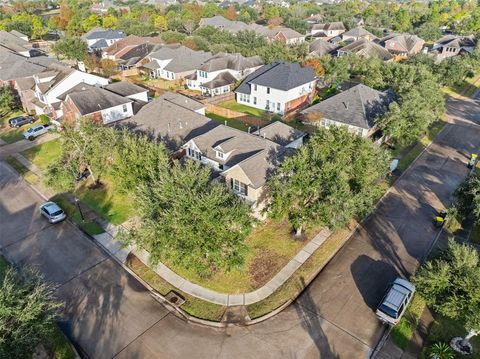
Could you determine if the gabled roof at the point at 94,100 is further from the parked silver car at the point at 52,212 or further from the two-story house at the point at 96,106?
the parked silver car at the point at 52,212

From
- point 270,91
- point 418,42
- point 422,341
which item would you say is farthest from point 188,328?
point 418,42

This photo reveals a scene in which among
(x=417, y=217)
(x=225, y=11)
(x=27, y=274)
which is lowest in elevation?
(x=225, y=11)

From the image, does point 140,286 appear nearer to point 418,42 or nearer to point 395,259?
point 395,259

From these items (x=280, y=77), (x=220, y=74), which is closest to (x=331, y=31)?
(x=220, y=74)

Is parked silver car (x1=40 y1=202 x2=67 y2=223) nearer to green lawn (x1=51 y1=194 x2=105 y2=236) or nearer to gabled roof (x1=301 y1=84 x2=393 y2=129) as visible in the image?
green lawn (x1=51 y1=194 x2=105 y2=236)

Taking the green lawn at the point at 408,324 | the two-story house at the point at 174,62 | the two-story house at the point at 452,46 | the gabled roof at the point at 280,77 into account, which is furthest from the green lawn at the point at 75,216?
the two-story house at the point at 452,46

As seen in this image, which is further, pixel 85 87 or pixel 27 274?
pixel 85 87

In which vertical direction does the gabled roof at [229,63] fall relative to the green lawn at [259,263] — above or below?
below
